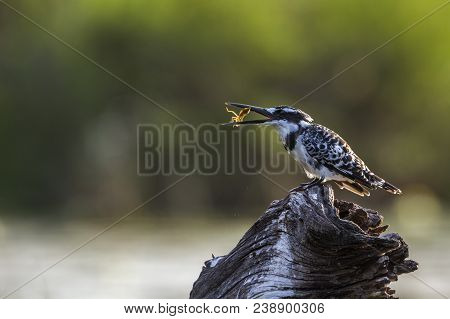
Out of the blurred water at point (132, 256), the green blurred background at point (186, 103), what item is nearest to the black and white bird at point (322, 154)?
the blurred water at point (132, 256)

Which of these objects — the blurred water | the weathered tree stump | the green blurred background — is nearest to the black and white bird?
the weathered tree stump

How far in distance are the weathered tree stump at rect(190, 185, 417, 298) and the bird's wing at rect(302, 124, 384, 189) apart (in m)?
1.63

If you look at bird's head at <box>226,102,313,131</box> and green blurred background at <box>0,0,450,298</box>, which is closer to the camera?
bird's head at <box>226,102,313,131</box>

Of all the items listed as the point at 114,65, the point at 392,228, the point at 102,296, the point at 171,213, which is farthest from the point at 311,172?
the point at 114,65

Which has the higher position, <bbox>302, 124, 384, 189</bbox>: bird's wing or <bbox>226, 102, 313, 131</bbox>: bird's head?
<bbox>226, 102, 313, 131</bbox>: bird's head

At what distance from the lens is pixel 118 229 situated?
20172mm

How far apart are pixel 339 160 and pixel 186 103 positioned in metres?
12.0

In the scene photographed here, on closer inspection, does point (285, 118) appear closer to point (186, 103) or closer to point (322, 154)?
point (322, 154)

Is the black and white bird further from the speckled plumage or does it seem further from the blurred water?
the blurred water

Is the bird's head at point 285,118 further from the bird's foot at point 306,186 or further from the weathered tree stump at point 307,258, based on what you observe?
the weathered tree stump at point 307,258

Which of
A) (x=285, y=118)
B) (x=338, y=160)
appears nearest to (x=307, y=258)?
(x=338, y=160)

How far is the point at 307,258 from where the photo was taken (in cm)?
620

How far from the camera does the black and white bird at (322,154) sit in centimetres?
789

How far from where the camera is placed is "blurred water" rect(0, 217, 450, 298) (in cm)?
1346
